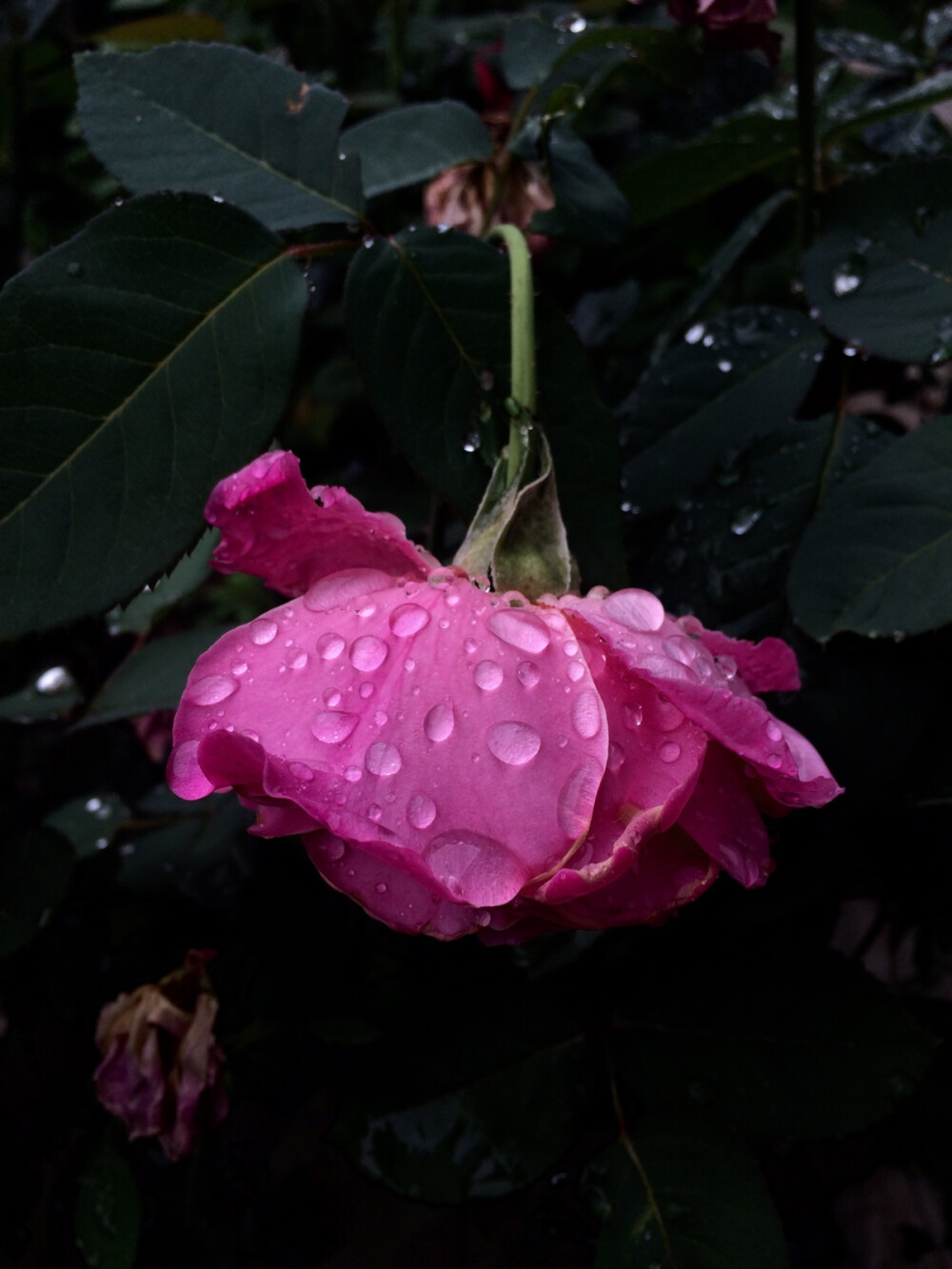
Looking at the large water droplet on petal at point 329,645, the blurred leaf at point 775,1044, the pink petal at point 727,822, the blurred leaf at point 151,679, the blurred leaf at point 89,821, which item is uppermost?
the large water droplet on petal at point 329,645

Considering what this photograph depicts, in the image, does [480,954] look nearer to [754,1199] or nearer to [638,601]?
[754,1199]

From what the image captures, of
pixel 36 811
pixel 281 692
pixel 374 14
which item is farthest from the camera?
pixel 374 14

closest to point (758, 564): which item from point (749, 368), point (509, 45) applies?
point (749, 368)

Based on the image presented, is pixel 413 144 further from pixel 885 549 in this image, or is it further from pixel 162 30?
pixel 162 30

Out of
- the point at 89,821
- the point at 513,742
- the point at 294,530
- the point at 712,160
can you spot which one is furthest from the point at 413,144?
the point at 89,821

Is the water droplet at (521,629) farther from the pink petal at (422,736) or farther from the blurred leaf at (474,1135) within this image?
the blurred leaf at (474,1135)

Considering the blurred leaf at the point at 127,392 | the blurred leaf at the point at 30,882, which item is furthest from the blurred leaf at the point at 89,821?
the blurred leaf at the point at 127,392

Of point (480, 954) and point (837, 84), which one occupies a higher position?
point (837, 84)
